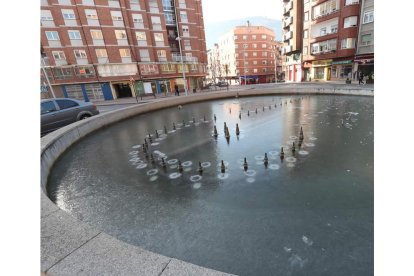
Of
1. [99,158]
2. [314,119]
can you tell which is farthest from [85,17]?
[314,119]

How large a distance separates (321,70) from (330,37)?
5.56 metres

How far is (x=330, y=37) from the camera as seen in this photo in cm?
2952

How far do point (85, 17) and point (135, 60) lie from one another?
8.53 metres

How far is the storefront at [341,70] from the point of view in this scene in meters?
28.4

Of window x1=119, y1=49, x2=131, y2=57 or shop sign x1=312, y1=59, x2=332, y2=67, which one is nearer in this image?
shop sign x1=312, y1=59, x2=332, y2=67

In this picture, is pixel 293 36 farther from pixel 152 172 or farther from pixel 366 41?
pixel 152 172

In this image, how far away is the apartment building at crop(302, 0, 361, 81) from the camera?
26.7 m

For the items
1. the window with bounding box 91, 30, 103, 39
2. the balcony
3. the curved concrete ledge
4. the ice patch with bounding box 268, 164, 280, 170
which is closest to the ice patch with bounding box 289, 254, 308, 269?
the curved concrete ledge

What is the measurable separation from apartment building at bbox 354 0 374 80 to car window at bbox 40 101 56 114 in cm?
3271

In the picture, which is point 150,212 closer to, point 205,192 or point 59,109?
point 205,192

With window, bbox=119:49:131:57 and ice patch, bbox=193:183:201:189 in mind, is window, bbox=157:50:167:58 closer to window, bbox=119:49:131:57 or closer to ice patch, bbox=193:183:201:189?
window, bbox=119:49:131:57

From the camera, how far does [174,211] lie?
4.34 metres

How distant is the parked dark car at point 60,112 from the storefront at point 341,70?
32.4 metres

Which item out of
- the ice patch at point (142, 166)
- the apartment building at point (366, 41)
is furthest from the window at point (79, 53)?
the apartment building at point (366, 41)
